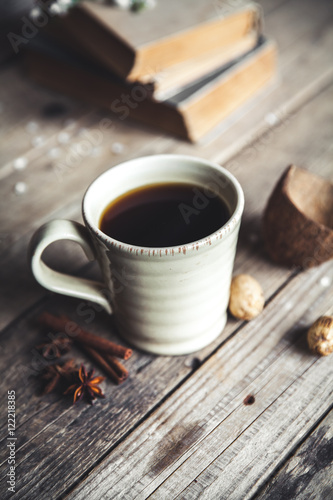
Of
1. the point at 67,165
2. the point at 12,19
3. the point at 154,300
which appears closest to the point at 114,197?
the point at 154,300

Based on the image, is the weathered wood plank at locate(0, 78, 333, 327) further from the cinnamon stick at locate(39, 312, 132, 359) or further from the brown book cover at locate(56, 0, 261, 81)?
the brown book cover at locate(56, 0, 261, 81)

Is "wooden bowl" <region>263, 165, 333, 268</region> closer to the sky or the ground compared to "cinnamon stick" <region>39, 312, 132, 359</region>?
closer to the ground

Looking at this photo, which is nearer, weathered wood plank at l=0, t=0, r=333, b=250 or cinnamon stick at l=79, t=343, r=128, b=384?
cinnamon stick at l=79, t=343, r=128, b=384

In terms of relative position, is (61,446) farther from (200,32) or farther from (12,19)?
(12,19)

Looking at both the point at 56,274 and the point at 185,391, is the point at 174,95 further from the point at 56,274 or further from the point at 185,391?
the point at 185,391

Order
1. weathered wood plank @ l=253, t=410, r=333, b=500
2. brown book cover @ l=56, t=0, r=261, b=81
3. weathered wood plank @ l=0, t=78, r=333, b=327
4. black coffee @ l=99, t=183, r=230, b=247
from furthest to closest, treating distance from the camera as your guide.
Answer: brown book cover @ l=56, t=0, r=261, b=81, weathered wood plank @ l=0, t=78, r=333, b=327, black coffee @ l=99, t=183, r=230, b=247, weathered wood plank @ l=253, t=410, r=333, b=500

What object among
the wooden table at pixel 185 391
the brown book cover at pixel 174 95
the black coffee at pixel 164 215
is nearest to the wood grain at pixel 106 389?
the wooden table at pixel 185 391

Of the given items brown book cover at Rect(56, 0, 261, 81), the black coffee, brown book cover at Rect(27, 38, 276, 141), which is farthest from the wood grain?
brown book cover at Rect(56, 0, 261, 81)
